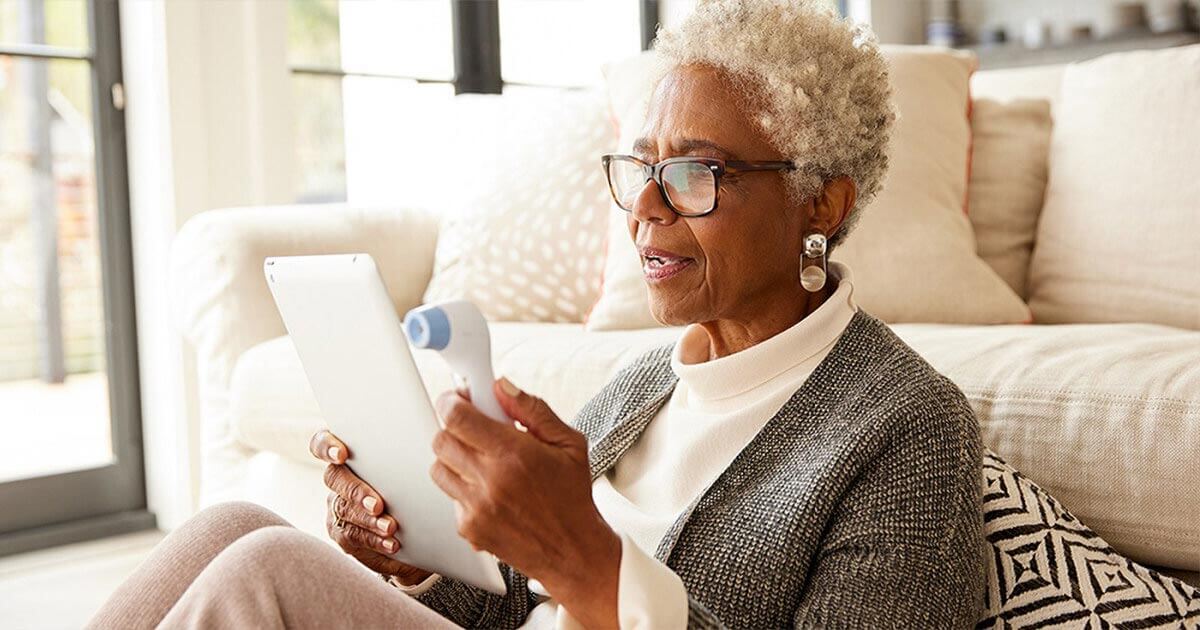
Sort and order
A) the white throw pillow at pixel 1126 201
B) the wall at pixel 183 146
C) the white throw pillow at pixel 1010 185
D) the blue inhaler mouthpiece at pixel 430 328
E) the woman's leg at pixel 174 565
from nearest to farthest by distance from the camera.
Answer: the blue inhaler mouthpiece at pixel 430 328
the woman's leg at pixel 174 565
the white throw pillow at pixel 1126 201
the white throw pillow at pixel 1010 185
the wall at pixel 183 146

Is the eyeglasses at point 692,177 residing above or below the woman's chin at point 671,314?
above

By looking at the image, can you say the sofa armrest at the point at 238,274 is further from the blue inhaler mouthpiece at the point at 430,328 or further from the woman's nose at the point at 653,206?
the blue inhaler mouthpiece at the point at 430,328

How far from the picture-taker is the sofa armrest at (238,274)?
2.29m

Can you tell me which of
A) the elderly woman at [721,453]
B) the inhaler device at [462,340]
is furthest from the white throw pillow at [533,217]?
the inhaler device at [462,340]

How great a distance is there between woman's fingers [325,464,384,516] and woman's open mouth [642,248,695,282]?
0.33 m

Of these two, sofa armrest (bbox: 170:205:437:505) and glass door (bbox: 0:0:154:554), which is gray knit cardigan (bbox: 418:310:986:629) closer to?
sofa armrest (bbox: 170:205:437:505)

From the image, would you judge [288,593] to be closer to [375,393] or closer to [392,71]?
[375,393]

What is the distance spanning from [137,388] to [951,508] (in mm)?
2422

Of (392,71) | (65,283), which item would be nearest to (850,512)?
(65,283)

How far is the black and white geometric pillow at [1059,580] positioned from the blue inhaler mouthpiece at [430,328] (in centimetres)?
62

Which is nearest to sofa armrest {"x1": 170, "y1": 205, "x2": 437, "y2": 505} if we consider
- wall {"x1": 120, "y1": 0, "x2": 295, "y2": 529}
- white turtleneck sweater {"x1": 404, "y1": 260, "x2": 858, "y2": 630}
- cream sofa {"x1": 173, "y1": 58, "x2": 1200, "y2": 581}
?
cream sofa {"x1": 173, "y1": 58, "x2": 1200, "y2": 581}

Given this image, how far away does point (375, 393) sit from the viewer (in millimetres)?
1033

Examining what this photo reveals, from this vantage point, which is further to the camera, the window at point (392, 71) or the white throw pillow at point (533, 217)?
the window at point (392, 71)

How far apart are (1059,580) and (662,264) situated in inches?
18.3
